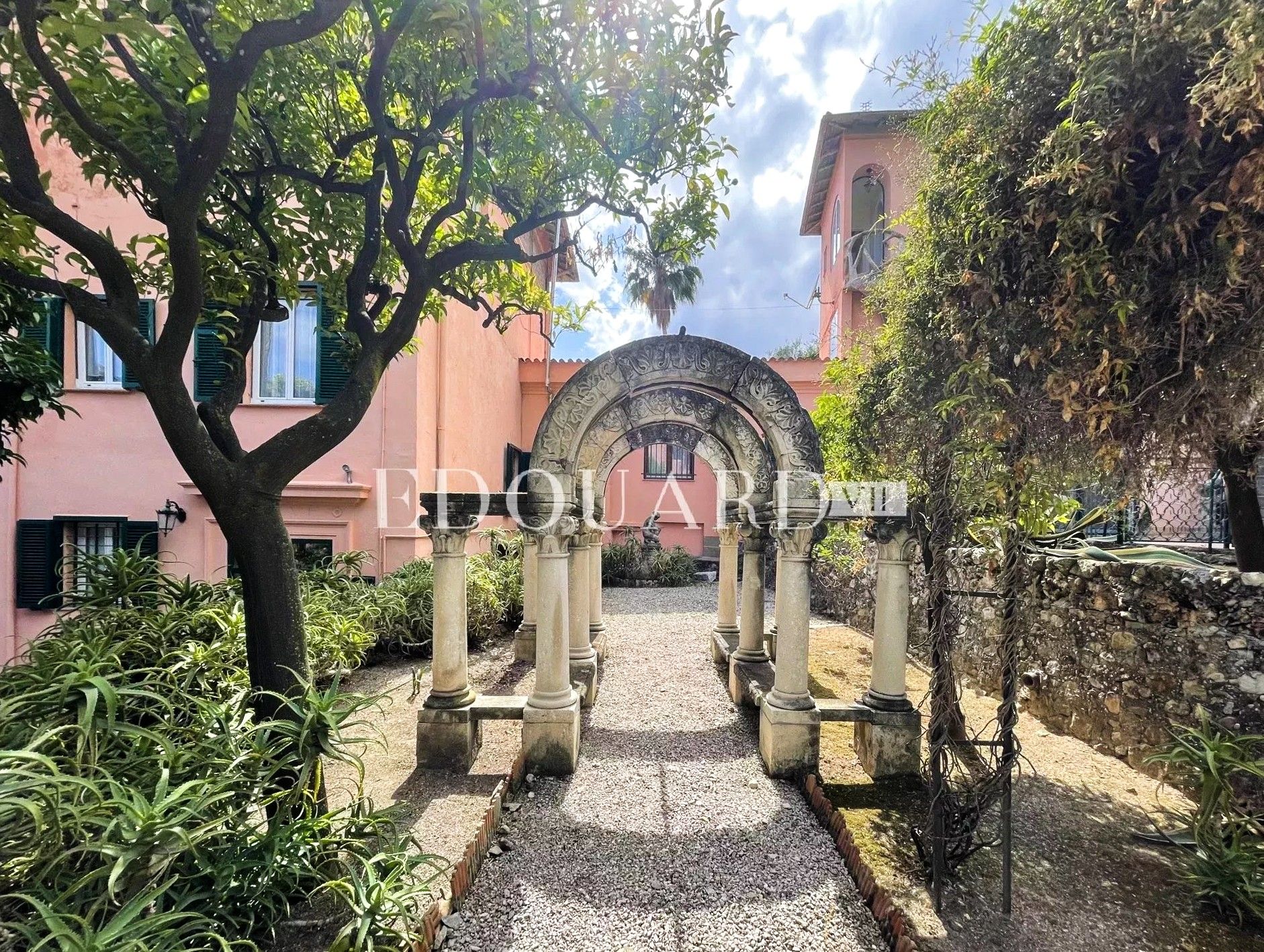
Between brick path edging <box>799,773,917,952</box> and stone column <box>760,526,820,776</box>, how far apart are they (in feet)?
0.77

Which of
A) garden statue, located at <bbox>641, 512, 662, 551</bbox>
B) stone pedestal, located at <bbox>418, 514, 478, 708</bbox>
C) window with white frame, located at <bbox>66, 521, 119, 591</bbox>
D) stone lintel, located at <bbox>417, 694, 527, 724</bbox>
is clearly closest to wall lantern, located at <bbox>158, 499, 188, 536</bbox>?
window with white frame, located at <bbox>66, 521, 119, 591</bbox>

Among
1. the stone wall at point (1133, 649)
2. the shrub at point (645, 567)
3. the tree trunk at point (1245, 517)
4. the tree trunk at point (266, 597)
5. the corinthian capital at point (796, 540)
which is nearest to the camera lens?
the tree trunk at point (266, 597)

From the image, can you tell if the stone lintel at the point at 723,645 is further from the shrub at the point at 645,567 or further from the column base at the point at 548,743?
the shrub at the point at 645,567

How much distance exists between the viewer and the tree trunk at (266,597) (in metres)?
3.45

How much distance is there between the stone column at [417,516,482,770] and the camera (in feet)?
16.8

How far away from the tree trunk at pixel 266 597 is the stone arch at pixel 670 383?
211 cm

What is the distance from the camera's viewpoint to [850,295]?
13.6 m

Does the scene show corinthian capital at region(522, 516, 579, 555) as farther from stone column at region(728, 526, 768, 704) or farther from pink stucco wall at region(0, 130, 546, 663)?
pink stucco wall at region(0, 130, 546, 663)

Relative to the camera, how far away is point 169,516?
851 cm

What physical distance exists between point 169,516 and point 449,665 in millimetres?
6767

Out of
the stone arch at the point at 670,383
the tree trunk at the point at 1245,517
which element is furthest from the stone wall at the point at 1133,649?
the stone arch at the point at 670,383

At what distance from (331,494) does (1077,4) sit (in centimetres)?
992

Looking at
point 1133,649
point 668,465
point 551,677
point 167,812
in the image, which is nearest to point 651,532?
point 668,465

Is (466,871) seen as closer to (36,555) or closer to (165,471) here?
(165,471)
